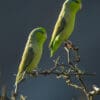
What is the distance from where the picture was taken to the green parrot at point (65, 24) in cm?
168

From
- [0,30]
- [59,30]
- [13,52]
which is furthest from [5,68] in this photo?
[59,30]

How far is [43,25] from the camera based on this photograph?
515 centimetres

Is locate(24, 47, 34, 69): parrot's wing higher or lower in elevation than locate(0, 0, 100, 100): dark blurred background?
lower

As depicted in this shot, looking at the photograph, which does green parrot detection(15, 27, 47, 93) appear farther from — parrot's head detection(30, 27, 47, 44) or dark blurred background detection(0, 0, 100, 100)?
dark blurred background detection(0, 0, 100, 100)

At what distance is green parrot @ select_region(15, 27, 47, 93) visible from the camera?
1.64 m

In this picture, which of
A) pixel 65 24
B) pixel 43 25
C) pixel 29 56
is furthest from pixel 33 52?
pixel 43 25

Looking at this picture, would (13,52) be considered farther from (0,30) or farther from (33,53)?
(33,53)

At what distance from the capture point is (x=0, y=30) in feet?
17.6

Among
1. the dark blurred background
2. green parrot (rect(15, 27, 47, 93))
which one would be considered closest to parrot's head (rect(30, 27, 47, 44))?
green parrot (rect(15, 27, 47, 93))

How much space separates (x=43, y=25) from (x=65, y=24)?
3.39m

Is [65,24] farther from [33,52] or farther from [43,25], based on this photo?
[43,25]

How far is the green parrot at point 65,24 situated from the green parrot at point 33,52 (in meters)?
0.03

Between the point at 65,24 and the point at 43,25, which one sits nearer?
the point at 65,24

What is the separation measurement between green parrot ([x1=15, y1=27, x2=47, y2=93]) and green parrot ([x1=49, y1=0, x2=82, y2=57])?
0.10ft
